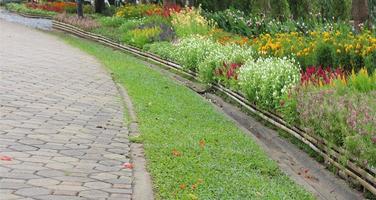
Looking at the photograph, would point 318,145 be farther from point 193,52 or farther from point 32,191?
point 193,52

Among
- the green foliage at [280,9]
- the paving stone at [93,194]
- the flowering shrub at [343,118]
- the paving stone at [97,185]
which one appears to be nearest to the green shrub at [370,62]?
the flowering shrub at [343,118]

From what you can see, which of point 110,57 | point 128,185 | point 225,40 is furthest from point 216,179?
point 110,57

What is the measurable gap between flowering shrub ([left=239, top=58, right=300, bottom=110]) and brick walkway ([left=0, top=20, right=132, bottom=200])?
2299 millimetres

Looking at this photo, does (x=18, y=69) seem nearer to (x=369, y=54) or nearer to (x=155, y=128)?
(x=155, y=128)

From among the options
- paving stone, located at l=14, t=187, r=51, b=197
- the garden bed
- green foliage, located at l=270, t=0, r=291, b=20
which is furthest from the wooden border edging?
green foliage, located at l=270, t=0, r=291, b=20

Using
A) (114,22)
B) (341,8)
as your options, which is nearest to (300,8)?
(341,8)

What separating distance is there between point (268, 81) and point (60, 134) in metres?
3.71

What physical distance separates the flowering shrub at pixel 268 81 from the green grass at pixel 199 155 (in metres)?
0.69

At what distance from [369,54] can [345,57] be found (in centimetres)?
56

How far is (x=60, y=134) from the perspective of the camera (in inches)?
319

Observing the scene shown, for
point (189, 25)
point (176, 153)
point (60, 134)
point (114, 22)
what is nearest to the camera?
point (176, 153)

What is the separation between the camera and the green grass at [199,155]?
6.32 m

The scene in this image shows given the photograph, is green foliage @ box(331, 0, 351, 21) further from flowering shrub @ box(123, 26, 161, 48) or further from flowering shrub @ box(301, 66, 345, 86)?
flowering shrub @ box(301, 66, 345, 86)

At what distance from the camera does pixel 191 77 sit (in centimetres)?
1490
